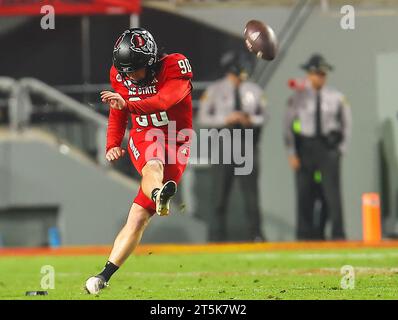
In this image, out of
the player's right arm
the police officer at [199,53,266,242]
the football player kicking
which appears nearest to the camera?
the football player kicking

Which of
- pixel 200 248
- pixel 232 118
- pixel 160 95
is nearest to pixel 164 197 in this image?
pixel 160 95

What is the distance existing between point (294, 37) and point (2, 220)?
471 cm

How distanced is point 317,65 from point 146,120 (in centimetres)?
675

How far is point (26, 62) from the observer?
19.0 m

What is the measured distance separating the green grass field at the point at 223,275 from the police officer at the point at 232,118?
1616 mm

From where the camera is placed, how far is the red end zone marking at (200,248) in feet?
51.9

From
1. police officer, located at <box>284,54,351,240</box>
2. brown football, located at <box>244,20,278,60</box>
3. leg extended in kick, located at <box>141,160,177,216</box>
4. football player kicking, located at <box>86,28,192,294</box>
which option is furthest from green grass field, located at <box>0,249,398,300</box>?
brown football, located at <box>244,20,278,60</box>

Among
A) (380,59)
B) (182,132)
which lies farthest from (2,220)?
(182,132)

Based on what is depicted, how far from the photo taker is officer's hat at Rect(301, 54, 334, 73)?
16031 millimetres

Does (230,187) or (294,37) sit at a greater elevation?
(294,37)

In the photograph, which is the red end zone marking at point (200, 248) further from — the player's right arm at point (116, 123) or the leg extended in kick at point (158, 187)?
the leg extended in kick at point (158, 187)

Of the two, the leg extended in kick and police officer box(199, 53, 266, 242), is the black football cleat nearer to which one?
the leg extended in kick

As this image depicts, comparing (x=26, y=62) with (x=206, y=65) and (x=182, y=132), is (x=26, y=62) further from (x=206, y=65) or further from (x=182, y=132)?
(x=182, y=132)

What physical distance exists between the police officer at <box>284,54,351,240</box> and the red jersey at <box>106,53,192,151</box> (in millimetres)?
6514
